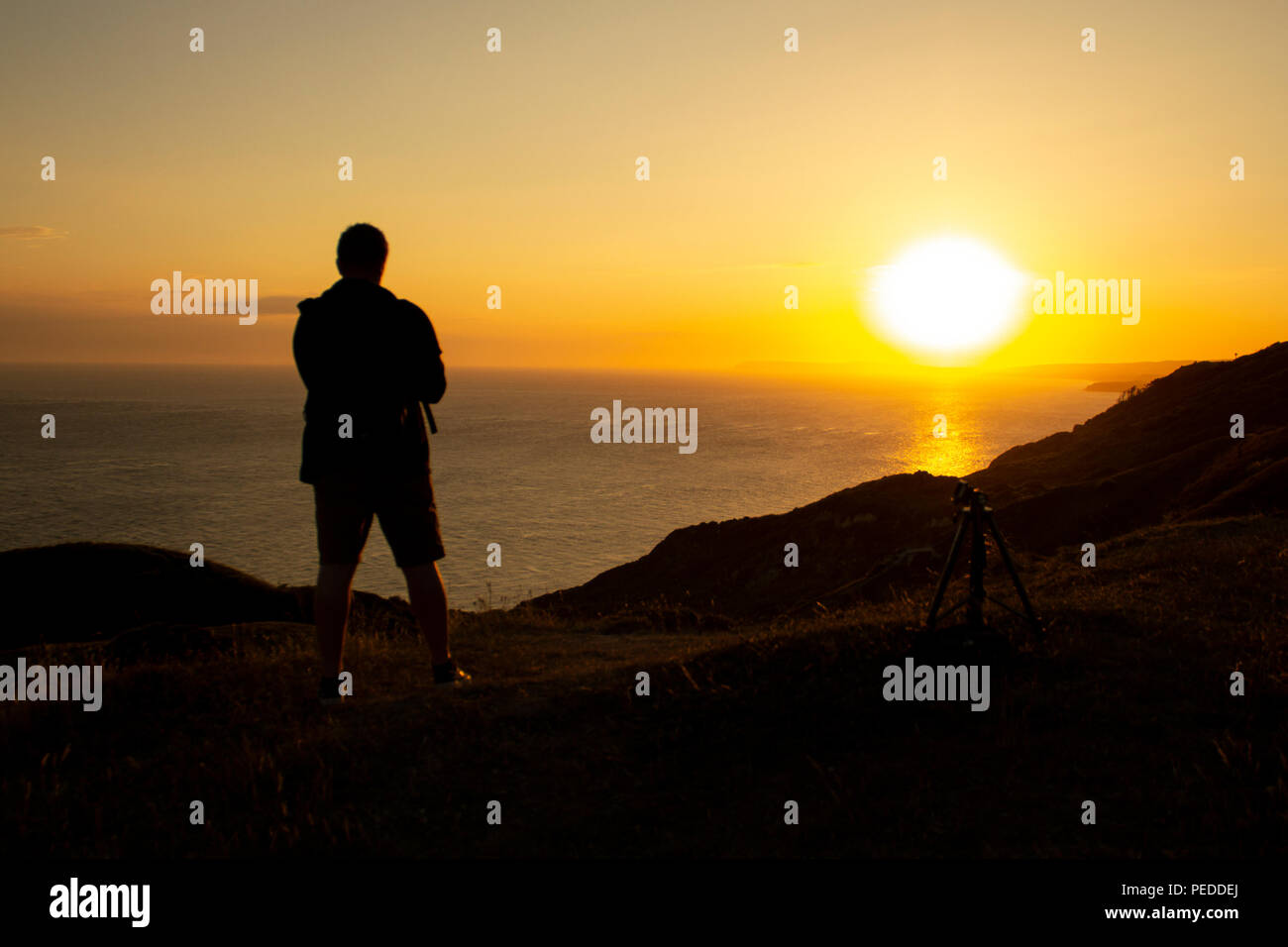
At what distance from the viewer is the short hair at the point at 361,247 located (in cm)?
560

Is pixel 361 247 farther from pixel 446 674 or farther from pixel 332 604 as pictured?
pixel 446 674

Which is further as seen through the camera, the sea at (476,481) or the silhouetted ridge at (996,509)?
the sea at (476,481)

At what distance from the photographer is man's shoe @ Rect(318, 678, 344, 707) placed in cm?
576

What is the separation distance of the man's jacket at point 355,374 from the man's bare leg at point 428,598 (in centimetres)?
69

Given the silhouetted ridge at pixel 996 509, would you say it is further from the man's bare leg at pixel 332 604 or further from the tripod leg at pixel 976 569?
the man's bare leg at pixel 332 604

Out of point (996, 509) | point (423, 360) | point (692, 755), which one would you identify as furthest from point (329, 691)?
point (996, 509)

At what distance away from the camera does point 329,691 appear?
5773mm

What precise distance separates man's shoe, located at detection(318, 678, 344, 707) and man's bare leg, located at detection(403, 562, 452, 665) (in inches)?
26.3

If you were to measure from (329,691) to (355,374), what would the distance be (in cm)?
212

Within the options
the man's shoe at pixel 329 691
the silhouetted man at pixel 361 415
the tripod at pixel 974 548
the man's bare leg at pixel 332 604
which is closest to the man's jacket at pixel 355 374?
the silhouetted man at pixel 361 415

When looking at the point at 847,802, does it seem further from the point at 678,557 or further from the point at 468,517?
the point at 468,517
